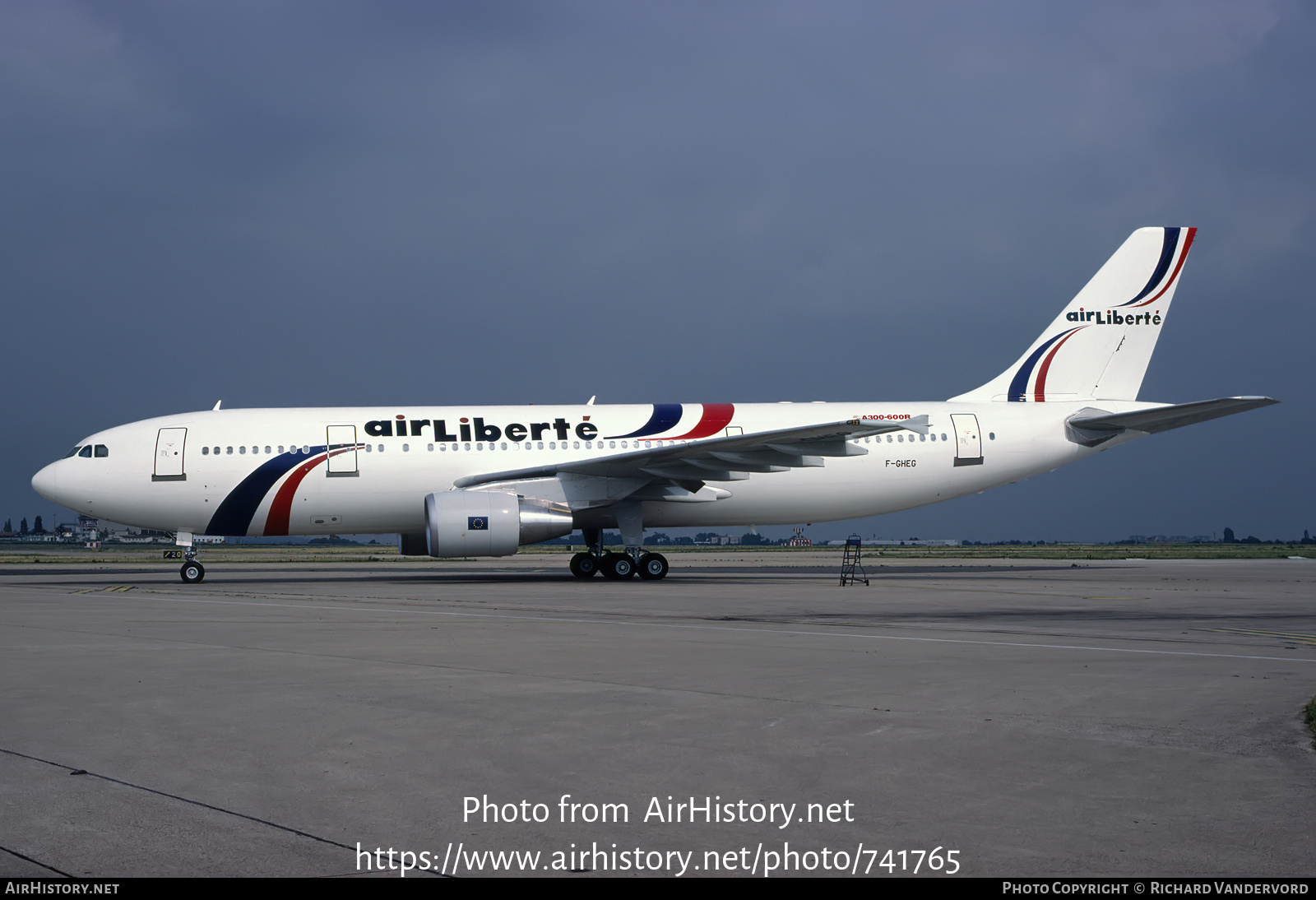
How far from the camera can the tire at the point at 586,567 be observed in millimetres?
24828

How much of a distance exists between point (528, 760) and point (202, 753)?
167 cm

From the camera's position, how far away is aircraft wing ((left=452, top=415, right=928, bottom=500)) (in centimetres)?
2164

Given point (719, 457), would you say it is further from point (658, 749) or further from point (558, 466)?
point (658, 749)

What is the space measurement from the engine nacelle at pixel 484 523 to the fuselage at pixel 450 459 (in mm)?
1986

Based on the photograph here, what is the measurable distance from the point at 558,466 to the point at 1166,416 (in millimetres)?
13903

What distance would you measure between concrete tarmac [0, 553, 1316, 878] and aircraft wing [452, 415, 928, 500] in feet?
30.4

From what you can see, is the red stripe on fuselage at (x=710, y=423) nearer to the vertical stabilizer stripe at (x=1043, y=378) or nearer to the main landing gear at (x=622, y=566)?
the main landing gear at (x=622, y=566)

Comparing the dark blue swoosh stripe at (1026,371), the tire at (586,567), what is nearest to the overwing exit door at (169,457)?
the tire at (586,567)

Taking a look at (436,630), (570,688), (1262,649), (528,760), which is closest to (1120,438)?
(1262,649)

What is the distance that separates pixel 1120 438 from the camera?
26.2 m

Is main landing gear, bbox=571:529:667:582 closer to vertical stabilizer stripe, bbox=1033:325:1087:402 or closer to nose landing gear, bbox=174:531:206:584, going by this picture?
nose landing gear, bbox=174:531:206:584

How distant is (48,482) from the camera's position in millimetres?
23609

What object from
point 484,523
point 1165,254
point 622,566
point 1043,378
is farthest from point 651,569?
point 1165,254
